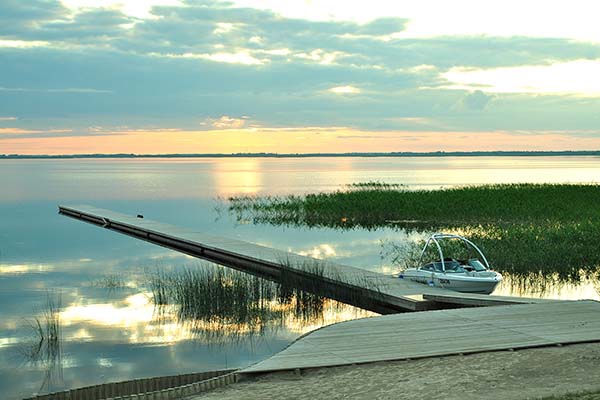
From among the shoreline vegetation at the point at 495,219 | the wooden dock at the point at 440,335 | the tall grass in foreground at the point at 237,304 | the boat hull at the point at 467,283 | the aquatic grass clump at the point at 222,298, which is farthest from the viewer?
the shoreline vegetation at the point at 495,219

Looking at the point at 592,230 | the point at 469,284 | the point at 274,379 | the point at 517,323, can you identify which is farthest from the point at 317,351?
the point at 592,230

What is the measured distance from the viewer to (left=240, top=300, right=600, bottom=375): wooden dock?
8.25 m

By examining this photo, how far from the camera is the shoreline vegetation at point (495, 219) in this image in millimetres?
18250

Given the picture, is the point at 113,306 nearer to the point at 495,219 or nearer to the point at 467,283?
the point at 467,283

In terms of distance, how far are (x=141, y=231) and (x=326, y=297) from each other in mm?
14424

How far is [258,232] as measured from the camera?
2997cm

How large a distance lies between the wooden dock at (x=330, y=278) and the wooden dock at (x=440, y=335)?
4.18 feet

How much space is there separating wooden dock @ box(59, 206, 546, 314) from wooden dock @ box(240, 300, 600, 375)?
127 cm

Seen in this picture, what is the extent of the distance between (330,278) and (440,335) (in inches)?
239

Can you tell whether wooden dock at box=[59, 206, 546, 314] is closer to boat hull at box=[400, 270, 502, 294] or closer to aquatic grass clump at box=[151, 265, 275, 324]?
boat hull at box=[400, 270, 502, 294]

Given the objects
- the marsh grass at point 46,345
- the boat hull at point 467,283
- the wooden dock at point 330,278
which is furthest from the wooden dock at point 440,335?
the marsh grass at point 46,345

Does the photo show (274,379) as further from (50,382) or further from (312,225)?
(312,225)

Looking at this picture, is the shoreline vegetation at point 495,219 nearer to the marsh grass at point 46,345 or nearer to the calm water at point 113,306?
the calm water at point 113,306

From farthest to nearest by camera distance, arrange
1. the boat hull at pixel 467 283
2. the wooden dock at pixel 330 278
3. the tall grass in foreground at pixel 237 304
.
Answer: the boat hull at pixel 467 283 < the tall grass in foreground at pixel 237 304 < the wooden dock at pixel 330 278
